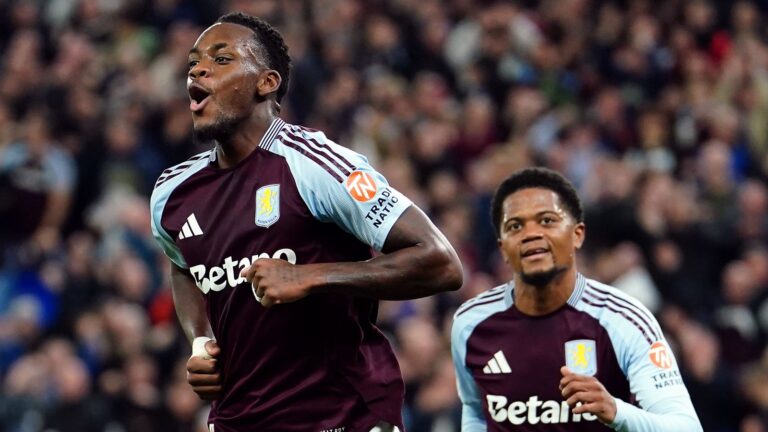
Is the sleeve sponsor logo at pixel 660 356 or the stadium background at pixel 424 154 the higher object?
the stadium background at pixel 424 154

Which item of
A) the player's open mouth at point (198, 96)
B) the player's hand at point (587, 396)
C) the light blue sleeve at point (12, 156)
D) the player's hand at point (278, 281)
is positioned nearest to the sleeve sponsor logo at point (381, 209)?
the player's hand at point (278, 281)

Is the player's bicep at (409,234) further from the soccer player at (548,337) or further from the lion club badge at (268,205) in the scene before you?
the soccer player at (548,337)

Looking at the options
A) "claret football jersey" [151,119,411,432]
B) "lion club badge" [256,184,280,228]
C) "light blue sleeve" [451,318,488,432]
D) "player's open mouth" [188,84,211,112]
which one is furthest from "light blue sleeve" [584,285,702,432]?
"player's open mouth" [188,84,211,112]

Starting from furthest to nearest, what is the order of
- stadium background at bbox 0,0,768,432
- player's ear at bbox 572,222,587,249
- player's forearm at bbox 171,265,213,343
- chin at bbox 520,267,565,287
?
stadium background at bbox 0,0,768,432 < player's ear at bbox 572,222,587,249 < chin at bbox 520,267,565,287 < player's forearm at bbox 171,265,213,343

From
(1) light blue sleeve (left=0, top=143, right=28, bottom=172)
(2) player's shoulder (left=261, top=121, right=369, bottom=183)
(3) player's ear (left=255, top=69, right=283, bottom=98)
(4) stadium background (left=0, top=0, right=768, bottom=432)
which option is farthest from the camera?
(1) light blue sleeve (left=0, top=143, right=28, bottom=172)

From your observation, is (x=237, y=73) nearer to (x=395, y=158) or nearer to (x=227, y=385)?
(x=227, y=385)

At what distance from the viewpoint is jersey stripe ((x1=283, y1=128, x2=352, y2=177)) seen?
4.81m

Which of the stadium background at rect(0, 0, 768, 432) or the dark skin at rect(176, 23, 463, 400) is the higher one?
the stadium background at rect(0, 0, 768, 432)

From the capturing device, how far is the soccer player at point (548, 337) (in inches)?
219

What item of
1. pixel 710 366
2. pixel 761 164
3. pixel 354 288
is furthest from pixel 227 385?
pixel 761 164

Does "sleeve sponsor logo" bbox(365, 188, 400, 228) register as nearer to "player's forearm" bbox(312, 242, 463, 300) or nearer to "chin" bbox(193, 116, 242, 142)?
"player's forearm" bbox(312, 242, 463, 300)

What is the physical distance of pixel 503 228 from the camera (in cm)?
608

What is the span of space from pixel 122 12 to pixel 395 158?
161 inches

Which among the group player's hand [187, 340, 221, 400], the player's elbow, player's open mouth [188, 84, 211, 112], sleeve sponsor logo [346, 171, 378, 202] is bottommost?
player's hand [187, 340, 221, 400]
